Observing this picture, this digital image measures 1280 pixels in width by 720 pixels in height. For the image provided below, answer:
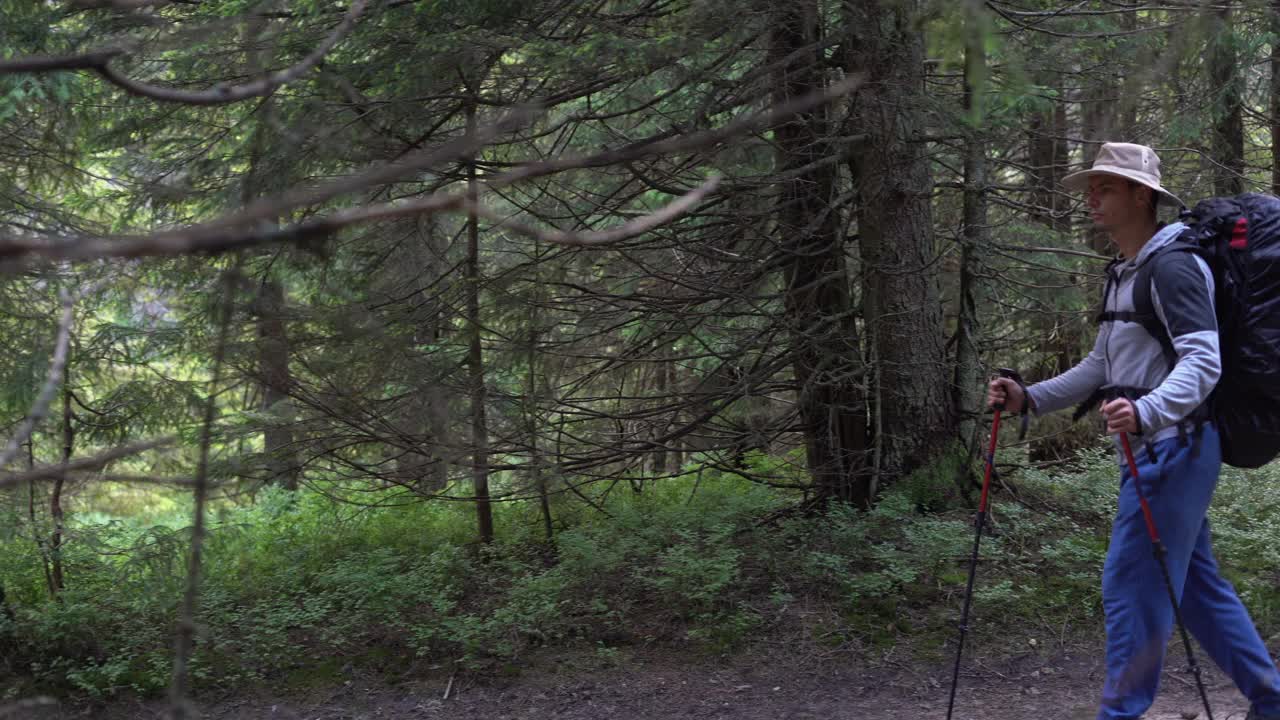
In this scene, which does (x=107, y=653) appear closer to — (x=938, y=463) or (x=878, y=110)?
(x=938, y=463)

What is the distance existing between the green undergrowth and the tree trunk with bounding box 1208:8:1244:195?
10.1 feet

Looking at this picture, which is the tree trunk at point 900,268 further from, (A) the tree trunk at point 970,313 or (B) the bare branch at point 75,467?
(B) the bare branch at point 75,467

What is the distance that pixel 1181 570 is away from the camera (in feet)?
11.2

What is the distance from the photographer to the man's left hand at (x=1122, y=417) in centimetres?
324

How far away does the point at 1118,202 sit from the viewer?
12.0 feet

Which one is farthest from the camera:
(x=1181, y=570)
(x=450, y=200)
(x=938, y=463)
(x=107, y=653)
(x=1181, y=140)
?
(x=1181, y=140)

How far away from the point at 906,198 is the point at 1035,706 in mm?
3715

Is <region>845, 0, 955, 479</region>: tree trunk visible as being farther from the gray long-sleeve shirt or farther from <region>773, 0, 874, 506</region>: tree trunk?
the gray long-sleeve shirt

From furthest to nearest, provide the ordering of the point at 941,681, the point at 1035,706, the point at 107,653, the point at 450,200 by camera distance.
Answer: the point at 107,653, the point at 941,681, the point at 1035,706, the point at 450,200

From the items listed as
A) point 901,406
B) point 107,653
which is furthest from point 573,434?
point 107,653

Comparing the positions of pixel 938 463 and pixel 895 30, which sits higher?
pixel 895 30

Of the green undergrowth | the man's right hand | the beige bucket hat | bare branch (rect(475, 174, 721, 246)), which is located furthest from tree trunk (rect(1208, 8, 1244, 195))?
bare branch (rect(475, 174, 721, 246))

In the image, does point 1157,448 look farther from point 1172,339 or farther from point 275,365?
point 275,365

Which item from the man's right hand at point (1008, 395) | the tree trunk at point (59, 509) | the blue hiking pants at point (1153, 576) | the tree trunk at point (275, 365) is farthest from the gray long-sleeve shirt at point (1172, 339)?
the tree trunk at point (59, 509)
